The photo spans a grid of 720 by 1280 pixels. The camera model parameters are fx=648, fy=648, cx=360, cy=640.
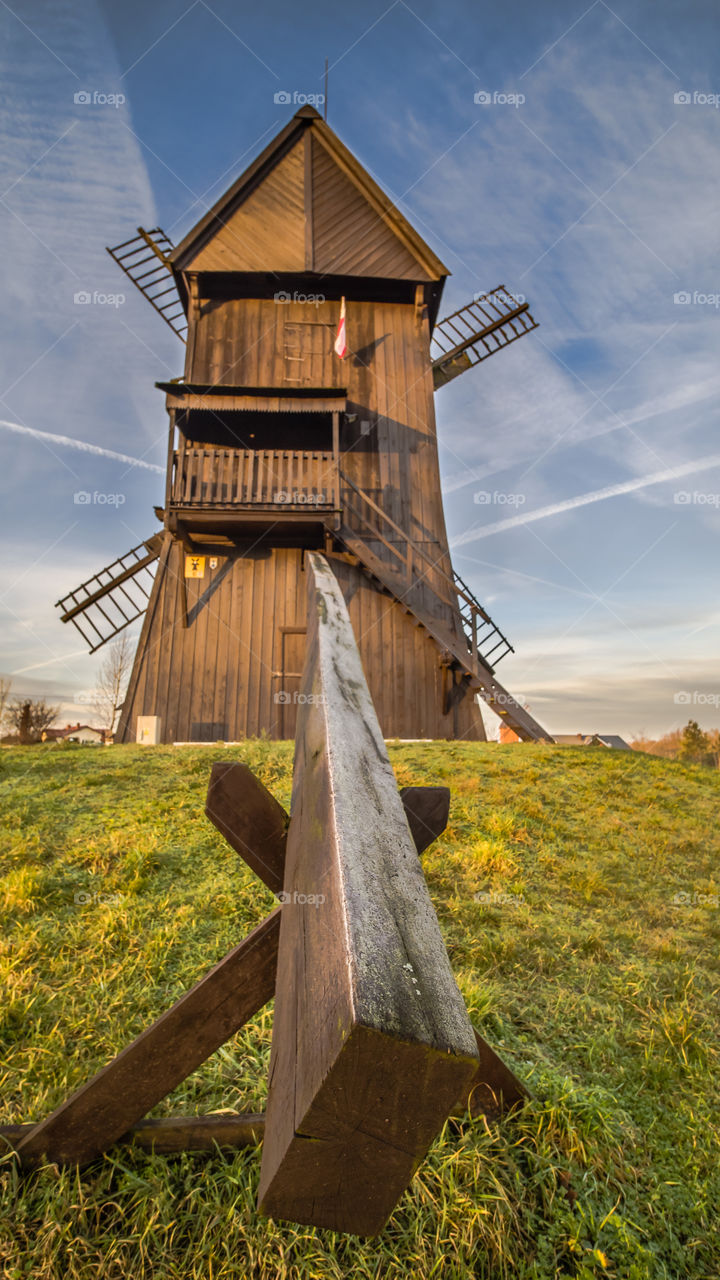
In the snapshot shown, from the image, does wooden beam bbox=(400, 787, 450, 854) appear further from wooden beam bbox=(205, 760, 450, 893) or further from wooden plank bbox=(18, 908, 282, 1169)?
wooden plank bbox=(18, 908, 282, 1169)

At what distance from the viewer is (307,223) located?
14641 mm

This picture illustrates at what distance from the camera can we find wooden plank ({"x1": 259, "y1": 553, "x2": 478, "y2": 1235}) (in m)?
0.76

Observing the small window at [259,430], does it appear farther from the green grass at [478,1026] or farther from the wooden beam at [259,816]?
the wooden beam at [259,816]

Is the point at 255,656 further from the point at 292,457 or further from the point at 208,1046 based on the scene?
the point at 208,1046

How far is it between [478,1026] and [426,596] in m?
10.8

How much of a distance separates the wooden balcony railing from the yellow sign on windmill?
1.38 meters

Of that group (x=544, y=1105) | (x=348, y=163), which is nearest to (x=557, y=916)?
(x=544, y=1105)

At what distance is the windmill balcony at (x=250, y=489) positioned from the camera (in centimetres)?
1221

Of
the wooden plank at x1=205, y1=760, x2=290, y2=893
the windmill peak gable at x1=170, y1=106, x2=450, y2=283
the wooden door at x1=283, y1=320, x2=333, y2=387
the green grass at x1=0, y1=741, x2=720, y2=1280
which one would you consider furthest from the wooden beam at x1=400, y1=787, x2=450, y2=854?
the windmill peak gable at x1=170, y1=106, x2=450, y2=283

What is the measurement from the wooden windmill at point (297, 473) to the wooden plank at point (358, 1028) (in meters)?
11.2

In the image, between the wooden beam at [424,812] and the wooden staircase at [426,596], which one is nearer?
the wooden beam at [424,812]

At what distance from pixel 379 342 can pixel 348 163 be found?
14.6 feet

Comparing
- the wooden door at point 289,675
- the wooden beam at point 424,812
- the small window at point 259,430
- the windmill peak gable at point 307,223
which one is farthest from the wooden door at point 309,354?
the wooden beam at point 424,812

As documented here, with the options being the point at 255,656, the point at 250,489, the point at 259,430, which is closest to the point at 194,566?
the point at 250,489
